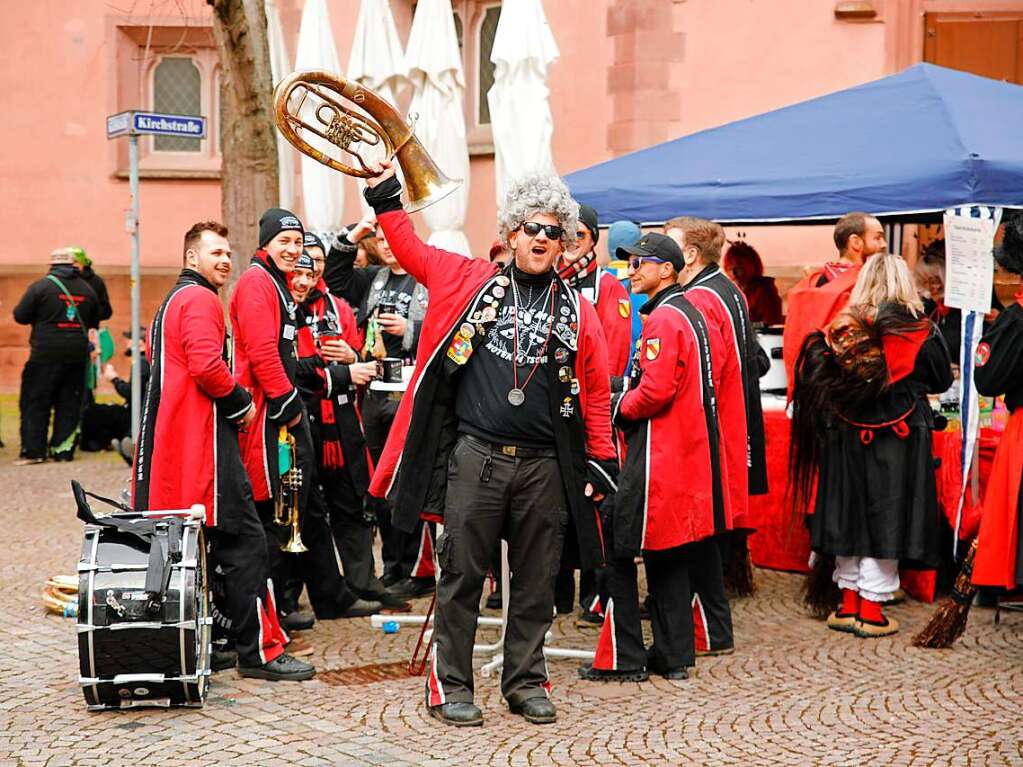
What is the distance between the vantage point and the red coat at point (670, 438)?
633cm

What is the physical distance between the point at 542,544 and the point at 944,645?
2.36m

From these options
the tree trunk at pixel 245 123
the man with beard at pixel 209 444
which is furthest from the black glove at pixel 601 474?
the tree trunk at pixel 245 123

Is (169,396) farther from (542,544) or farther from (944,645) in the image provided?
(944,645)

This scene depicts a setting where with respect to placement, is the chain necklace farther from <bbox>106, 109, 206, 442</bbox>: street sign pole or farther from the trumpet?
<bbox>106, 109, 206, 442</bbox>: street sign pole

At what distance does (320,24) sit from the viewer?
13.0 m

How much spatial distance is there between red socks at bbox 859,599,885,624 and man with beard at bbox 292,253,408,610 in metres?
2.29

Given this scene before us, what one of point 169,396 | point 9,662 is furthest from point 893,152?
point 9,662

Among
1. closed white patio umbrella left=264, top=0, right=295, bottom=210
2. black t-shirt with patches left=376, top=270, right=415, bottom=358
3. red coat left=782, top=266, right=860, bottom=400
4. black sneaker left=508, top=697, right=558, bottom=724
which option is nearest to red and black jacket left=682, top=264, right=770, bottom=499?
red coat left=782, top=266, right=860, bottom=400

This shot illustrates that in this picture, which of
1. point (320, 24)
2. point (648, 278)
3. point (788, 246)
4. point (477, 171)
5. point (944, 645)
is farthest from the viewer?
point (477, 171)

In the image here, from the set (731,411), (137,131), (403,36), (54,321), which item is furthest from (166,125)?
(731,411)

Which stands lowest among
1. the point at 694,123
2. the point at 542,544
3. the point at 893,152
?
the point at 542,544

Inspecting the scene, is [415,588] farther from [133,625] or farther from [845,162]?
[845,162]

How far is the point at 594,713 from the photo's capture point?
5.93 m

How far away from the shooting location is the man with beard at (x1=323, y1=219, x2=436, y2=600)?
26.3 feet
